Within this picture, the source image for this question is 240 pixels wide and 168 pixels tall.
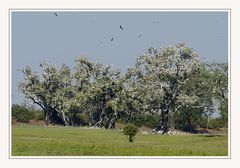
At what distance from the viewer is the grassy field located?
26.4m

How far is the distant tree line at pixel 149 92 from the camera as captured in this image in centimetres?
3938

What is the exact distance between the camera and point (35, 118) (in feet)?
145

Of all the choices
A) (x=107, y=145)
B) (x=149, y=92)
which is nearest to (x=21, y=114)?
(x=149, y=92)

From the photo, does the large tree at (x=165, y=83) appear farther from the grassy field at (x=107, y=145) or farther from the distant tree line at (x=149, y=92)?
the grassy field at (x=107, y=145)

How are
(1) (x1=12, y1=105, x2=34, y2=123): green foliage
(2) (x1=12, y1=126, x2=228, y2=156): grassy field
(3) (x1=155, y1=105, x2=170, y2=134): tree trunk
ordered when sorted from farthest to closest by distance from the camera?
(3) (x1=155, y1=105, x2=170, y2=134): tree trunk < (1) (x1=12, y1=105, x2=34, y2=123): green foliage < (2) (x1=12, y1=126, x2=228, y2=156): grassy field

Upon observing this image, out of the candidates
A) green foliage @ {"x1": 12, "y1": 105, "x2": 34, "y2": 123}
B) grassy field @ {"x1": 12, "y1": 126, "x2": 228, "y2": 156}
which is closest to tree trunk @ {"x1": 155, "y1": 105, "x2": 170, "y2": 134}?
grassy field @ {"x1": 12, "y1": 126, "x2": 228, "y2": 156}

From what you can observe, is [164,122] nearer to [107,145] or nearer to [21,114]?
[21,114]

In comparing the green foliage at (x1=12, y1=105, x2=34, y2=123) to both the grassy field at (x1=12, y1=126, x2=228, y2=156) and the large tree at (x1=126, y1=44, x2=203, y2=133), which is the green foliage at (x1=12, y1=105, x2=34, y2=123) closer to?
the grassy field at (x1=12, y1=126, x2=228, y2=156)

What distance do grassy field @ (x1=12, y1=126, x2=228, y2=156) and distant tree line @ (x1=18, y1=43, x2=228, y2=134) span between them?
465cm

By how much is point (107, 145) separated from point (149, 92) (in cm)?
1271

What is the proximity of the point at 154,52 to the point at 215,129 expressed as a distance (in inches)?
227

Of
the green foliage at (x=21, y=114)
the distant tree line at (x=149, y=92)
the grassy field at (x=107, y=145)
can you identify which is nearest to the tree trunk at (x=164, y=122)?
the distant tree line at (x=149, y=92)
